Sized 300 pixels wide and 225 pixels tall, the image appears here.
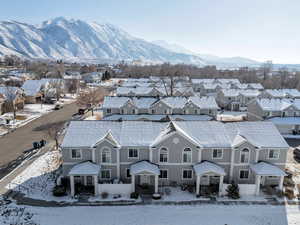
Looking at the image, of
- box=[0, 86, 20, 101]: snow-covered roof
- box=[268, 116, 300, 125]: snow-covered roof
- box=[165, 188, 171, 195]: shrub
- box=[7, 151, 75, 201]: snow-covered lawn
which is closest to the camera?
box=[7, 151, 75, 201]: snow-covered lawn

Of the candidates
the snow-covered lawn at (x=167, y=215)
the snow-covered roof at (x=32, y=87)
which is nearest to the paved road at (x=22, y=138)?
the snow-covered lawn at (x=167, y=215)

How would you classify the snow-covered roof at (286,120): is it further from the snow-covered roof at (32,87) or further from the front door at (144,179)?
the snow-covered roof at (32,87)

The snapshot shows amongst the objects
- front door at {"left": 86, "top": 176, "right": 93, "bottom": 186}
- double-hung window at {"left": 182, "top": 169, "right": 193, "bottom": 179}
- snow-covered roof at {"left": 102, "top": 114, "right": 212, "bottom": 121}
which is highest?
snow-covered roof at {"left": 102, "top": 114, "right": 212, "bottom": 121}

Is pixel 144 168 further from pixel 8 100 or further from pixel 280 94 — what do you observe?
pixel 280 94

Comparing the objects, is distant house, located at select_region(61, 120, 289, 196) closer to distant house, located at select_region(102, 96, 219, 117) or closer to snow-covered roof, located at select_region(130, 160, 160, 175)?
snow-covered roof, located at select_region(130, 160, 160, 175)

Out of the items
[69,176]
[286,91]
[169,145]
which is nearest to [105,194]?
[69,176]

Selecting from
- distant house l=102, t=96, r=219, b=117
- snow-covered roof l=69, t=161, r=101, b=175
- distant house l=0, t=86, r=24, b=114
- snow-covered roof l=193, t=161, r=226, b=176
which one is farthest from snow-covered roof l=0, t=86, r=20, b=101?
snow-covered roof l=193, t=161, r=226, b=176

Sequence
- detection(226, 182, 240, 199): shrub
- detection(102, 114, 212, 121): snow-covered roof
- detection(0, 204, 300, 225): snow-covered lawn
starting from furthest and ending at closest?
detection(102, 114, 212, 121): snow-covered roof < detection(226, 182, 240, 199): shrub < detection(0, 204, 300, 225): snow-covered lawn
